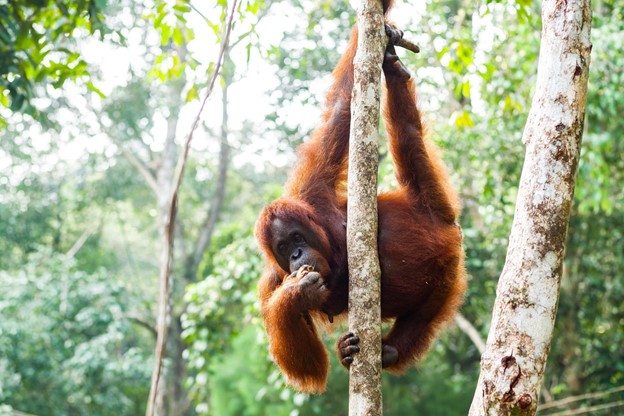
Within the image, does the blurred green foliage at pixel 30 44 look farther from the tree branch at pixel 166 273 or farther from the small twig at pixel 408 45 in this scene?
the tree branch at pixel 166 273

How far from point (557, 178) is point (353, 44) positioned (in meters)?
1.78

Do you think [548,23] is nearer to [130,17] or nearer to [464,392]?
[464,392]

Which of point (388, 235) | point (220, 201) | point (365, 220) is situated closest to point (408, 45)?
point (388, 235)

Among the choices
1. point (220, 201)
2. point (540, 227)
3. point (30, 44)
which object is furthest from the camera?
point (220, 201)

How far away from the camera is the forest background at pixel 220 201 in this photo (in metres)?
4.91

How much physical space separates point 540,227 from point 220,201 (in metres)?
14.4

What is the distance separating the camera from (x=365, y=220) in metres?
2.63

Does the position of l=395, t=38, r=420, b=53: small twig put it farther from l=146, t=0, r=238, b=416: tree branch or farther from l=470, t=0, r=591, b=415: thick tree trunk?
l=146, t=0, r=238, b=416: tree branch

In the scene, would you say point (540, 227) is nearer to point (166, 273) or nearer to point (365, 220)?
point (365, 220)

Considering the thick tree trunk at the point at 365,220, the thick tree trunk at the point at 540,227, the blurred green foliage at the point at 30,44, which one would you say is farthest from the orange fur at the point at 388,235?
the blurred green foliage at the point at 30,44

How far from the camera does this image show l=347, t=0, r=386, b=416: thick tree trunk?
7.97 ft

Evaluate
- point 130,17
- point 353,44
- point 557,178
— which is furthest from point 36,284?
point 557,178

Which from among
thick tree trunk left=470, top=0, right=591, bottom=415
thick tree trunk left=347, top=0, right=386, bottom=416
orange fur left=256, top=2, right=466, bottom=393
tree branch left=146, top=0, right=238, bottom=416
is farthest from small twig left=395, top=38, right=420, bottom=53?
tree branch left=146, top=0, right=238, bottom=416

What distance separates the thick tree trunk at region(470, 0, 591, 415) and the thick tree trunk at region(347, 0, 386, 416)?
1.36 feet
